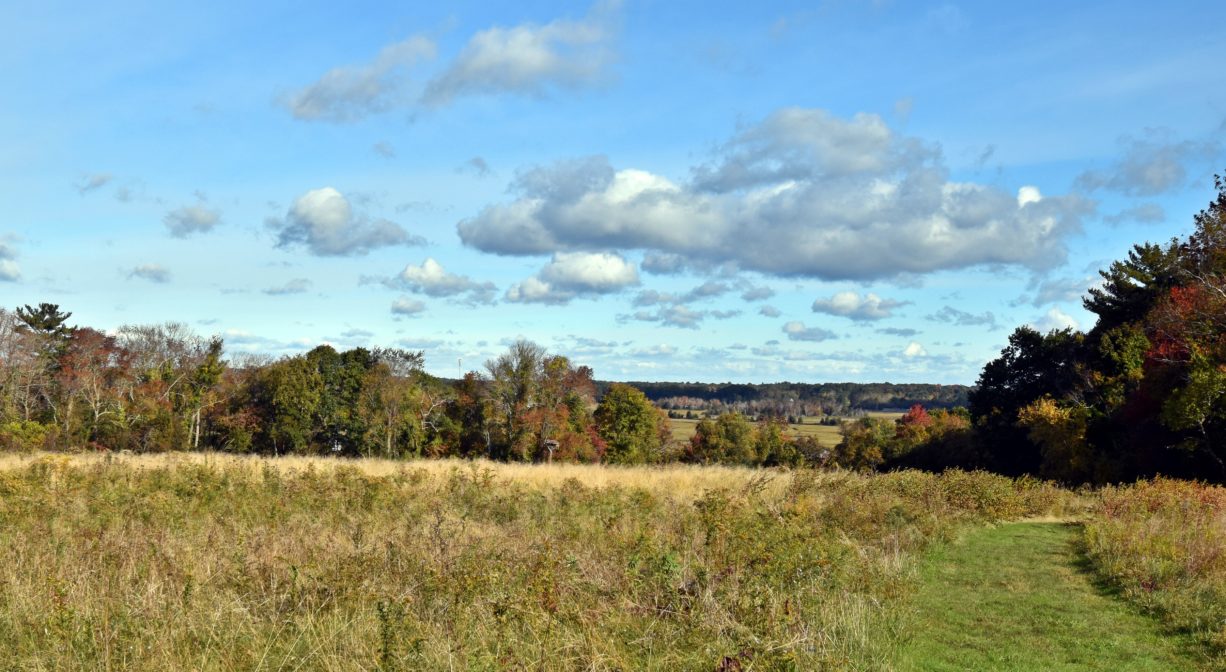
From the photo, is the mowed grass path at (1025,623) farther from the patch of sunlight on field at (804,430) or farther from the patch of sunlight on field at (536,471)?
the patch of sunlight on field at (804,430)

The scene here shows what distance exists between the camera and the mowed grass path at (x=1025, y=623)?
8727 millimetres

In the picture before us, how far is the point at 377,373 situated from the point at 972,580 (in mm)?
50650

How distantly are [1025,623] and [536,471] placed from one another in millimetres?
18671

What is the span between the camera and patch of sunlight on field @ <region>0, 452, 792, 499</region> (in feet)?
74.7

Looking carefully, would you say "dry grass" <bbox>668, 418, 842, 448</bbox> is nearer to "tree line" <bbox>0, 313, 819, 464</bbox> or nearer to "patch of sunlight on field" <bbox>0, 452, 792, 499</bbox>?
"tree line" <bbox>0, 313, 819, 464</bbox>

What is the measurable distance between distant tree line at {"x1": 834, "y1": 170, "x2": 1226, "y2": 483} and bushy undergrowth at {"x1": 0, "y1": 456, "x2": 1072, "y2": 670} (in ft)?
77.0

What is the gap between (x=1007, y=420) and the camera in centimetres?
5541

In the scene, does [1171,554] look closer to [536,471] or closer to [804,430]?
[536,471]

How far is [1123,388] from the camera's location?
147ft

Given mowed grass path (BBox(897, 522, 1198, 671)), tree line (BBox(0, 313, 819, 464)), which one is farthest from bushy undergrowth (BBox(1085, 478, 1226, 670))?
tree line (BBox(0, 313, 819, 464))

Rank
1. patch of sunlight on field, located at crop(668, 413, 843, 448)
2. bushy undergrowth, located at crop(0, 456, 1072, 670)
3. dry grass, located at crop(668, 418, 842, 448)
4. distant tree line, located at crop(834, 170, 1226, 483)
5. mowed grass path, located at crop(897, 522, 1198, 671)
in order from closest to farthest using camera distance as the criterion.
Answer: bushy undergrowth, located at crop(0, 456, 1072, 670)
mowed grass path, located at crop(897, 522, 1198, 671)
distant tree line, located at crop(834, 170, 1226, 483)
dry grass, located at crop(668, 418, 842, 448)
patch of sunlight on field, located at crop(668, 413, 843, 448)

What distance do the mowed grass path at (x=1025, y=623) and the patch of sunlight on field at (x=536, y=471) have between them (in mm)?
7045

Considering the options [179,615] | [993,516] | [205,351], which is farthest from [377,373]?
[179,615]

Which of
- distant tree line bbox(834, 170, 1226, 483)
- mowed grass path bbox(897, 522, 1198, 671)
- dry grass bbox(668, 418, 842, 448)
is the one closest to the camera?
mowed grass path bbox(897, 522, 1198, 671)
